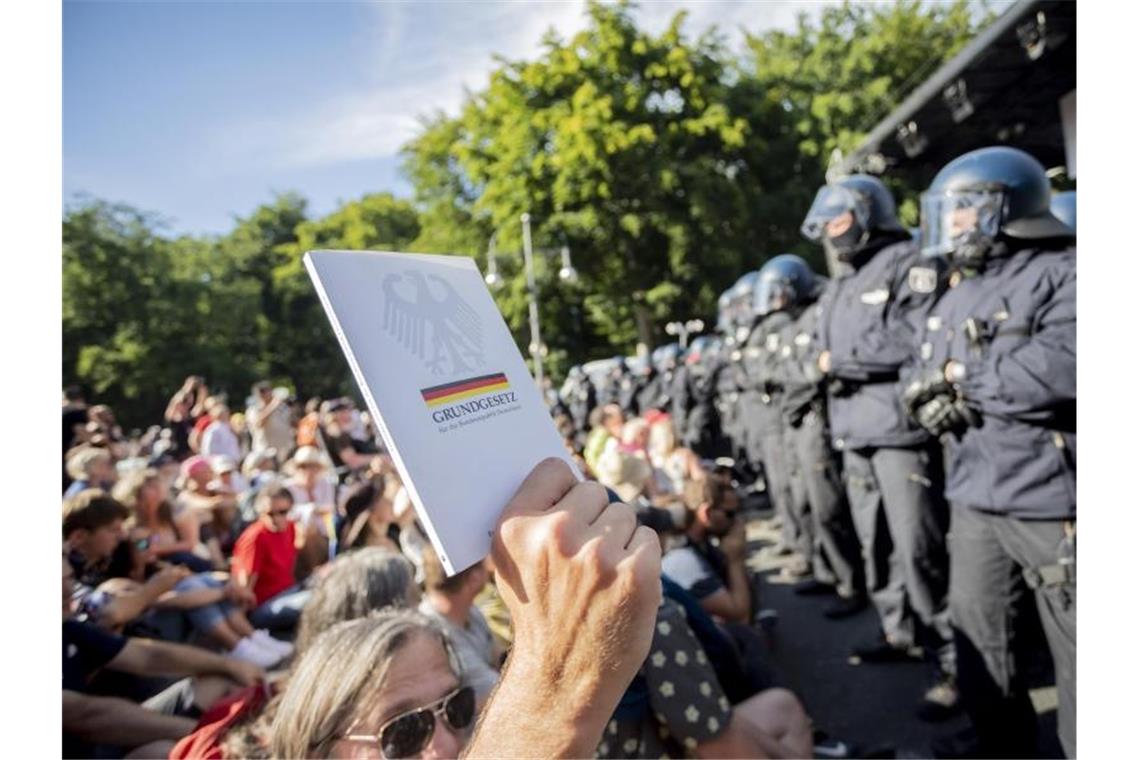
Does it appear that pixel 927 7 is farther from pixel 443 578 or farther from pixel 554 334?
pixel 443 578

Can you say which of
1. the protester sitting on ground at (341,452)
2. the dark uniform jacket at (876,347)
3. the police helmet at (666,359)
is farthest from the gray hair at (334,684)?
the police helmet at (666,359)

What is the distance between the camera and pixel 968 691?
3.03 metres

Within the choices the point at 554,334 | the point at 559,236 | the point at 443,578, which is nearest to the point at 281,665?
the point at 443,578

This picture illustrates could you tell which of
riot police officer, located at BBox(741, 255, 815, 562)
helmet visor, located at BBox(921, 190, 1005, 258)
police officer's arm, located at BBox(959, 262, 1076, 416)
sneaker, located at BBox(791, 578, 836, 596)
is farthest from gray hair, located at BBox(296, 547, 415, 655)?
riot police officer, located at BBox(741, 255, 815, 562)

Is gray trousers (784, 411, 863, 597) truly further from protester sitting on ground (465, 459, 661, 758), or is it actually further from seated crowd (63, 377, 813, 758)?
protester sitting on ground (465, 459, 661, 758)

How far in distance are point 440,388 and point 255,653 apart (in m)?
3.75

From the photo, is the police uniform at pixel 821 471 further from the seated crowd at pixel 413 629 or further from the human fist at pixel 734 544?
the human fist at pixel 734 544

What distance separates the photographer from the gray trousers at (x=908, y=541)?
12.3ft

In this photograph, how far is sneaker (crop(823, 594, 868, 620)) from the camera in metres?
5.01

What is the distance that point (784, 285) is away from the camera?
6.32 metres

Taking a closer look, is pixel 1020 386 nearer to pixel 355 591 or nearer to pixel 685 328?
pixel 355 591

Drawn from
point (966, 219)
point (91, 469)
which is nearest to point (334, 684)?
point (966, 219)

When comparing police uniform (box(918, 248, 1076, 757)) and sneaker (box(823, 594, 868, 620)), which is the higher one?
police uniform (box(918, 248, 1076, 757))

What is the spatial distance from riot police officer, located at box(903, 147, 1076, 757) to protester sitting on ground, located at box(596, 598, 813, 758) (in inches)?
44.4
